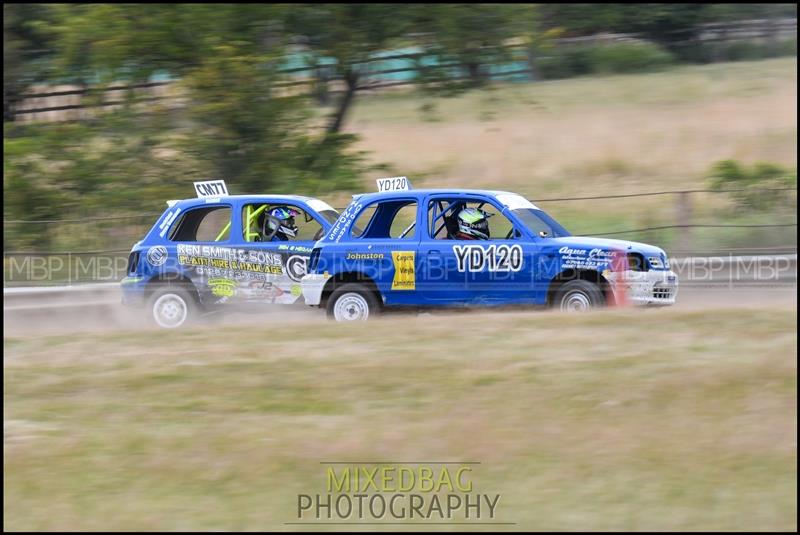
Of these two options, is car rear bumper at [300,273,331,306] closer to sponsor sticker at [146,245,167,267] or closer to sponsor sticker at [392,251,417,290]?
sponsor sticker at [392,251,417,290]

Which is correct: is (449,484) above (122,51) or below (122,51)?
below

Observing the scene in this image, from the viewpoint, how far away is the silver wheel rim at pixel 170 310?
13688 millimetres

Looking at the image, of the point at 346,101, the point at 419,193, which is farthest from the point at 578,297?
the point at 346,101

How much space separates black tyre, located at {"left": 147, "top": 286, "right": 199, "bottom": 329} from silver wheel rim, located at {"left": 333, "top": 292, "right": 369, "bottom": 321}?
78.2 inches

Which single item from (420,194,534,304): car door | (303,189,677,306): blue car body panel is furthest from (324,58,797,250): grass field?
(420,194,534,304): car door

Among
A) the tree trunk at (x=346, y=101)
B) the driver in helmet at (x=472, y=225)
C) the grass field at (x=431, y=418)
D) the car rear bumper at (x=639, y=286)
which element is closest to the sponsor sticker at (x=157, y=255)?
the grass field at (x=431, y=418)

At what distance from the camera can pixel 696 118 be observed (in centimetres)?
2811

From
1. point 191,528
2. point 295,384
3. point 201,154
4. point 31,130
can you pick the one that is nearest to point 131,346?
point 295,384

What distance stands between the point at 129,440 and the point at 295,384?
1.67 metres

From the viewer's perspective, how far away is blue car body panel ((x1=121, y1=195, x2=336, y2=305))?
13.3 metres

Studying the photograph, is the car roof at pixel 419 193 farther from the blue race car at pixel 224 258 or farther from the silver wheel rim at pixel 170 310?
the silver wheel rim at pixel 170 310

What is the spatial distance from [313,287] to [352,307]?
51cm

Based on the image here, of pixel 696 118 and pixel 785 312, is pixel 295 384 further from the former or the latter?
pixel 696 118

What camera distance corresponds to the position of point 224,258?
13.5 m
